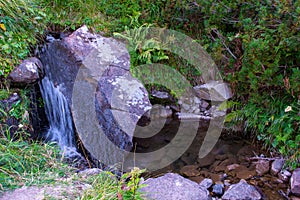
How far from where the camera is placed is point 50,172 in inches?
104

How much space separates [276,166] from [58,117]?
342 centimetres

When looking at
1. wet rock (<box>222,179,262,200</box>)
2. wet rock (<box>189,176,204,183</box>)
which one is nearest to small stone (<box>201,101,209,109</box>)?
wet rock (<box>189,176,204,183</box>)

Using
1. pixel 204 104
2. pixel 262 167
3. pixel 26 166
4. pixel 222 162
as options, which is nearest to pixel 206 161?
pixel 222 162

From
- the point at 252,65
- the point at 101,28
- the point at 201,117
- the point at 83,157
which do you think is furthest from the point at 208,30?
the point at 83,157

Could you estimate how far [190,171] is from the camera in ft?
13.1

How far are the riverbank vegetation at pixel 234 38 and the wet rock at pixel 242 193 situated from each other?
2.54ft

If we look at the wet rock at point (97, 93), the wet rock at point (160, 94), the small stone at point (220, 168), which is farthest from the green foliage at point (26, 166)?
the wet rock at point (160, 94)

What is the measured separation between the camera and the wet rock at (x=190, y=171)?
12.9 feet

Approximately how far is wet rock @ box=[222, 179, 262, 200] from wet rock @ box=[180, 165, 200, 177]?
0.61 m

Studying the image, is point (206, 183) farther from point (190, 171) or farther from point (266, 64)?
point (266, 64)

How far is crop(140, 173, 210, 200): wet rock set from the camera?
8.76ft

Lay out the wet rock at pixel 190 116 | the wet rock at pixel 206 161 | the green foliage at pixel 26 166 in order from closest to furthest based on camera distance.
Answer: the green foliage at pixel 26 166 < the wet rock at pixel 206 161 < the wet rock at pixel 190 116

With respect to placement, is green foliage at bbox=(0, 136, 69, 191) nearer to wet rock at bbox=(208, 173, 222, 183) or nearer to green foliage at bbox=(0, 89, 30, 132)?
green foliage at bbox=(0, 89, 30, 132)

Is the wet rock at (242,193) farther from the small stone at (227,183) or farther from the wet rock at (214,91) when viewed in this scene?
the wet rock at (214,91)
